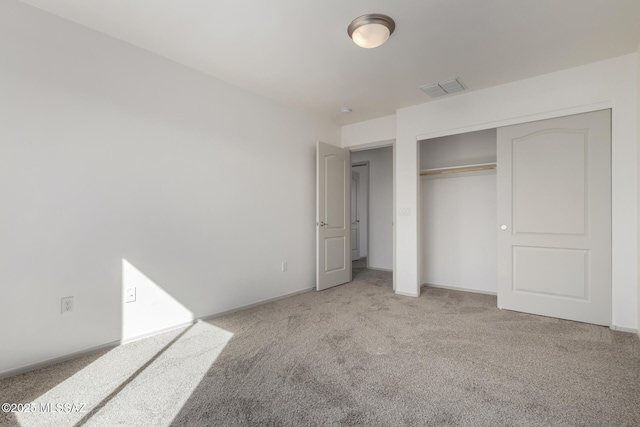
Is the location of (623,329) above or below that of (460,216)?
below

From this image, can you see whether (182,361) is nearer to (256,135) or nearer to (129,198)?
(129,198)

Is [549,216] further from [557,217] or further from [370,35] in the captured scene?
[370,35]

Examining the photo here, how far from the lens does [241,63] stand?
287 centimetres

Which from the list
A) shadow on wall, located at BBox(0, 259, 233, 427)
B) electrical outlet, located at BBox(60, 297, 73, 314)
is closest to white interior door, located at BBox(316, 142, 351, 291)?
shadow on wall, located at BBox(0, 259, 233, 427)

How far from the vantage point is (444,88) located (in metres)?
3.40

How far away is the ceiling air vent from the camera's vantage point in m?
3.25

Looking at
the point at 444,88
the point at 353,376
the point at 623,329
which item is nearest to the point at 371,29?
the point at 444,88

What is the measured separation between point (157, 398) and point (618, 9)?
3938 mm

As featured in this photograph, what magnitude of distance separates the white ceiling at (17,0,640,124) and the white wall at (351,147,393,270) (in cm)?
242

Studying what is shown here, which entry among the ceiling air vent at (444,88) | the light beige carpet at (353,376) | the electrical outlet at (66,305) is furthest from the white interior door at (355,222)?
the electrical outlet at (66,305)

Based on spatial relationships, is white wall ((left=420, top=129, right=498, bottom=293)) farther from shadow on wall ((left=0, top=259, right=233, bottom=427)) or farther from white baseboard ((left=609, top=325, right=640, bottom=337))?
shadow on wall ((left=0, top=259, right=233, bottom=427))

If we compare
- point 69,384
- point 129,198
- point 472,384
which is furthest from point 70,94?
point 472,384

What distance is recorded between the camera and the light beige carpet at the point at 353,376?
1.58m

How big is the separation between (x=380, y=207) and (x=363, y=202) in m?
0.99
